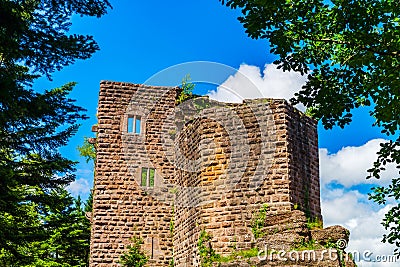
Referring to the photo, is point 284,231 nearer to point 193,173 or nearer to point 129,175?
point 193,173

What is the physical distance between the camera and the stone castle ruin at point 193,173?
40.8 ft

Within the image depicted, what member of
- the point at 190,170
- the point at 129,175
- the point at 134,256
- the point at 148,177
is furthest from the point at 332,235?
the point at 129,175

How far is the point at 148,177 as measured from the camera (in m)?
18.0

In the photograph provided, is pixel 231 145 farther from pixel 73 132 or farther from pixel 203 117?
pixel 73 132

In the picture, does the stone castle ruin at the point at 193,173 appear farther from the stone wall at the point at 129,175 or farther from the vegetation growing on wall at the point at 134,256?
the vegetation growing on wall at the point at 134,256

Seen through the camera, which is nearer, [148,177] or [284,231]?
[284,231]

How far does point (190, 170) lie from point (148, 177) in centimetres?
407

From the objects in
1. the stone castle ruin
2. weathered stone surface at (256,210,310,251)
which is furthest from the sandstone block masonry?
weathered stone surface at (256,210,310,251)

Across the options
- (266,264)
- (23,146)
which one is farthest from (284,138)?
(23,146)

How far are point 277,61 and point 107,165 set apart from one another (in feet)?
32.2

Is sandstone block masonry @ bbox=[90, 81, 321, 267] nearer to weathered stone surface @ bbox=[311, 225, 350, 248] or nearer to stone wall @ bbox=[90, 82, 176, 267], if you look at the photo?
stone wall @ bbox=[90, 82, 176, 267]

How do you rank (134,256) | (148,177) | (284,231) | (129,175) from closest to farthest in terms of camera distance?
(284,231)
(134,256)
(129,175)
(148,177)

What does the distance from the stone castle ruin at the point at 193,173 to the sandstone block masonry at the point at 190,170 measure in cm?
2

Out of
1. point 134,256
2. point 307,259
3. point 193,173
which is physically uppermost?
point 193,173
